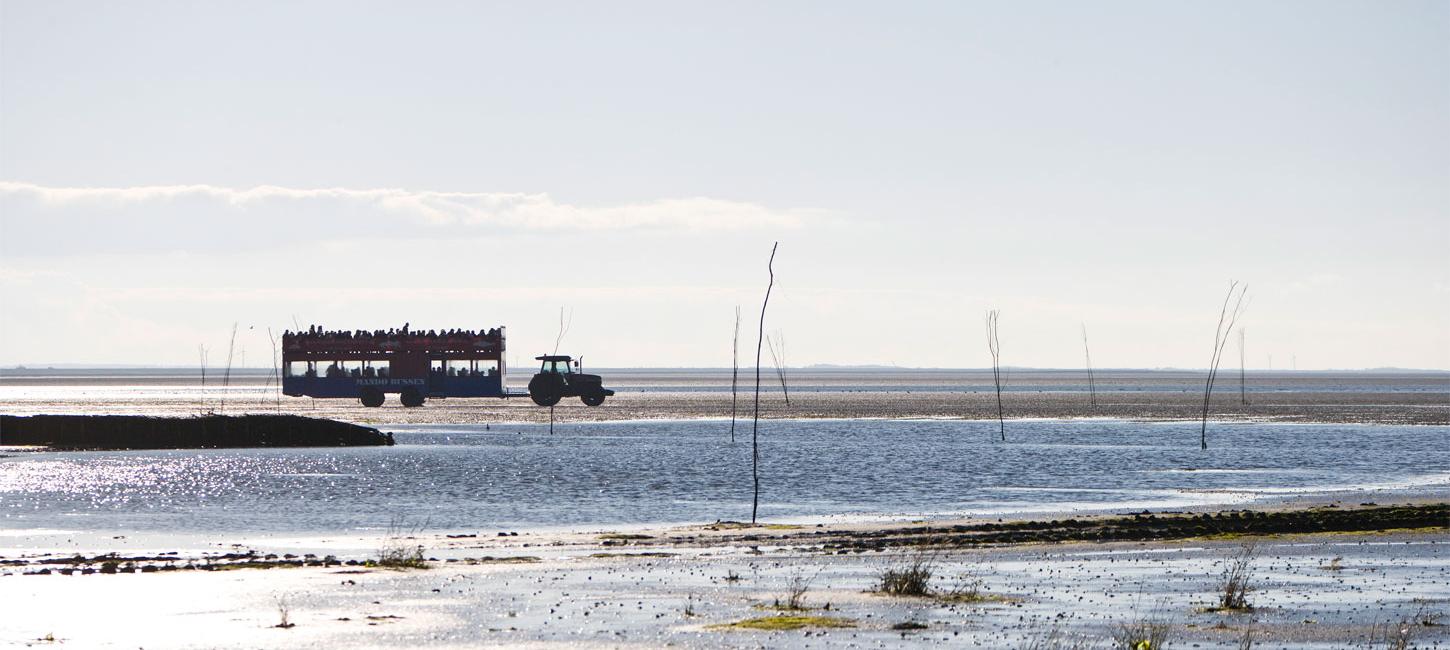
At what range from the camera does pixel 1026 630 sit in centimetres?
1697

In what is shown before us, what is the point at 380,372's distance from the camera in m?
100

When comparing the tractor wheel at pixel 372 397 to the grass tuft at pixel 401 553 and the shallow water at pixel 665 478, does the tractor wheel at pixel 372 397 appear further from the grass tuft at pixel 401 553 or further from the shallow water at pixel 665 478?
the grass tuft at pixel 401 553

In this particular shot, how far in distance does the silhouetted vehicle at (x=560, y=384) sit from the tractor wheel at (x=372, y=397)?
9.75 m

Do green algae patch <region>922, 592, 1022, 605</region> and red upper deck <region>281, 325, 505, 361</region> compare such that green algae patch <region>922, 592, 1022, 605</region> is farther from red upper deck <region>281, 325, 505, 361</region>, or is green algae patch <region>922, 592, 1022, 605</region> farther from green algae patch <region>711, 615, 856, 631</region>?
red upper deck <region>281, 325, 505, 361</region>

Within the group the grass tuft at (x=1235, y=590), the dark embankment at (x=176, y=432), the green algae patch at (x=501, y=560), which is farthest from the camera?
the dark embankment at (x=176, y=432)

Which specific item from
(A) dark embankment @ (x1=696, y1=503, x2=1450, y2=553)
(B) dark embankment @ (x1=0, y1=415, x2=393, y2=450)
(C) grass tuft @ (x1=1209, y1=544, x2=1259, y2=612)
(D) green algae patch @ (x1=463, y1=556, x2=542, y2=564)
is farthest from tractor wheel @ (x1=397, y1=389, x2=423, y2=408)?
(C) grass tuft @ (x1=1209, y1=544, x2=1259, y2=612)

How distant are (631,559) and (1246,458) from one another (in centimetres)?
3867

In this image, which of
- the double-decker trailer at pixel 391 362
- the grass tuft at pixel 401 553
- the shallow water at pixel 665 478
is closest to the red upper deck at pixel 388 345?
the double-decker trailer at pixel 391 362

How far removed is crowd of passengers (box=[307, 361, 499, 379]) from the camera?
323ft

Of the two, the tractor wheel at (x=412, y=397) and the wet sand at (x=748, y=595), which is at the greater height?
the tractor wheel at (x=412, y=397)

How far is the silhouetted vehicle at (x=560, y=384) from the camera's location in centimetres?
10194

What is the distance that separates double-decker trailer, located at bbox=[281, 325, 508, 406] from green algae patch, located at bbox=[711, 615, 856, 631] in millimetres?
80545

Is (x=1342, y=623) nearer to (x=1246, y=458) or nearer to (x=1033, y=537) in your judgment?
(x=1033, y=537)

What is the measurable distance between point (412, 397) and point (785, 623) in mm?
86550
